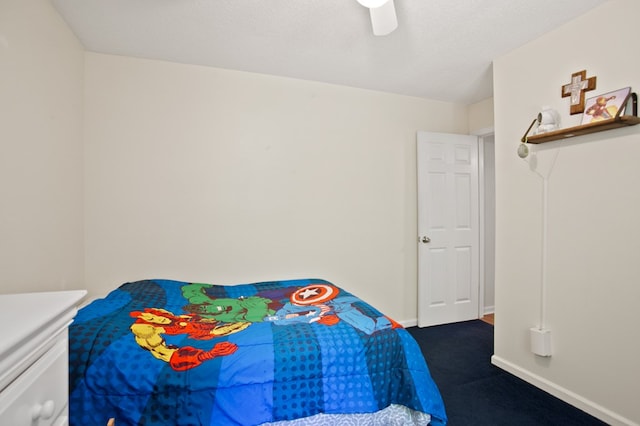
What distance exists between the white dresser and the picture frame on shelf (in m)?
2.66

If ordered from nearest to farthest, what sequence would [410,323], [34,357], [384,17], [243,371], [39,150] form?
[34,357]
[243,371]
[384,17]
[39,150]
[410,323]

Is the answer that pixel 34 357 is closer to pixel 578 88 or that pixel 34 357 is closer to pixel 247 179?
pixel 247 179

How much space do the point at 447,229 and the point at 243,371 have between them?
270cm

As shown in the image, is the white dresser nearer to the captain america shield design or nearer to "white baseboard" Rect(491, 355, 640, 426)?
the captain america shield design

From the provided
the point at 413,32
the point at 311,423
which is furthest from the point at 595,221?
the point at 311,423

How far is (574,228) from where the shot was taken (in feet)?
6.65

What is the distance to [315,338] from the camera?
61.7 inches

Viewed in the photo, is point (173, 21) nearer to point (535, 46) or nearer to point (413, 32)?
point (413, 32)

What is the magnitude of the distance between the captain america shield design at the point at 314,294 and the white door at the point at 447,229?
136cm

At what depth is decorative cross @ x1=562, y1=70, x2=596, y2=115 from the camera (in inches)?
76.6

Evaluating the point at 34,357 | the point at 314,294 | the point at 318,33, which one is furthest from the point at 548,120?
Result: the point at 34,357

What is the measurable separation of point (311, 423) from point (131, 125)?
2498 millimetres

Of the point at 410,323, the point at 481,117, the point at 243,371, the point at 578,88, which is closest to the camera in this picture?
the point at 243,371

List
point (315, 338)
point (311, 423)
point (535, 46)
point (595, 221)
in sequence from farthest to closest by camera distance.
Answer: point (535, 46)
point (595, 221)
point (315, 338)
point (311, 423)
